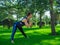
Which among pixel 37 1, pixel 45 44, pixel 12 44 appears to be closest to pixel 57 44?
pixel 45 44

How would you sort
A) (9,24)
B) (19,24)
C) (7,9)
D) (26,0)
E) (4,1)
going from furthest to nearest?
(9,24) < (26,0) < (7,9) < (4,1) < (19,24)

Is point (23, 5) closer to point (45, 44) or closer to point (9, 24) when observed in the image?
point (45, 44)

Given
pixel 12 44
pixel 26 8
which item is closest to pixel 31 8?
pixel 26 8

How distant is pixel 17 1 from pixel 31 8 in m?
1.36

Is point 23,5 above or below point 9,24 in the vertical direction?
above

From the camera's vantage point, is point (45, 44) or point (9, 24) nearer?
point (45, 44)

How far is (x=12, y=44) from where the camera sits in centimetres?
1323

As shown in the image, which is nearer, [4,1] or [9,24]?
[4,1]

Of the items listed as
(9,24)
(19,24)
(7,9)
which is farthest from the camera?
(9,24)

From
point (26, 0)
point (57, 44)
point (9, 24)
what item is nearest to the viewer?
point (57, 44)

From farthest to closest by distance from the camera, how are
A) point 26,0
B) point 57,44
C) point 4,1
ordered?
1. point 26,0
2. point 4,1
3. point 57,44

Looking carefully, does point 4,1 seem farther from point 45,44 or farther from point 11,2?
point 45,44

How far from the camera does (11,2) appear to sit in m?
17.1

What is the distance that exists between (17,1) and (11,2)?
182 centimetres
